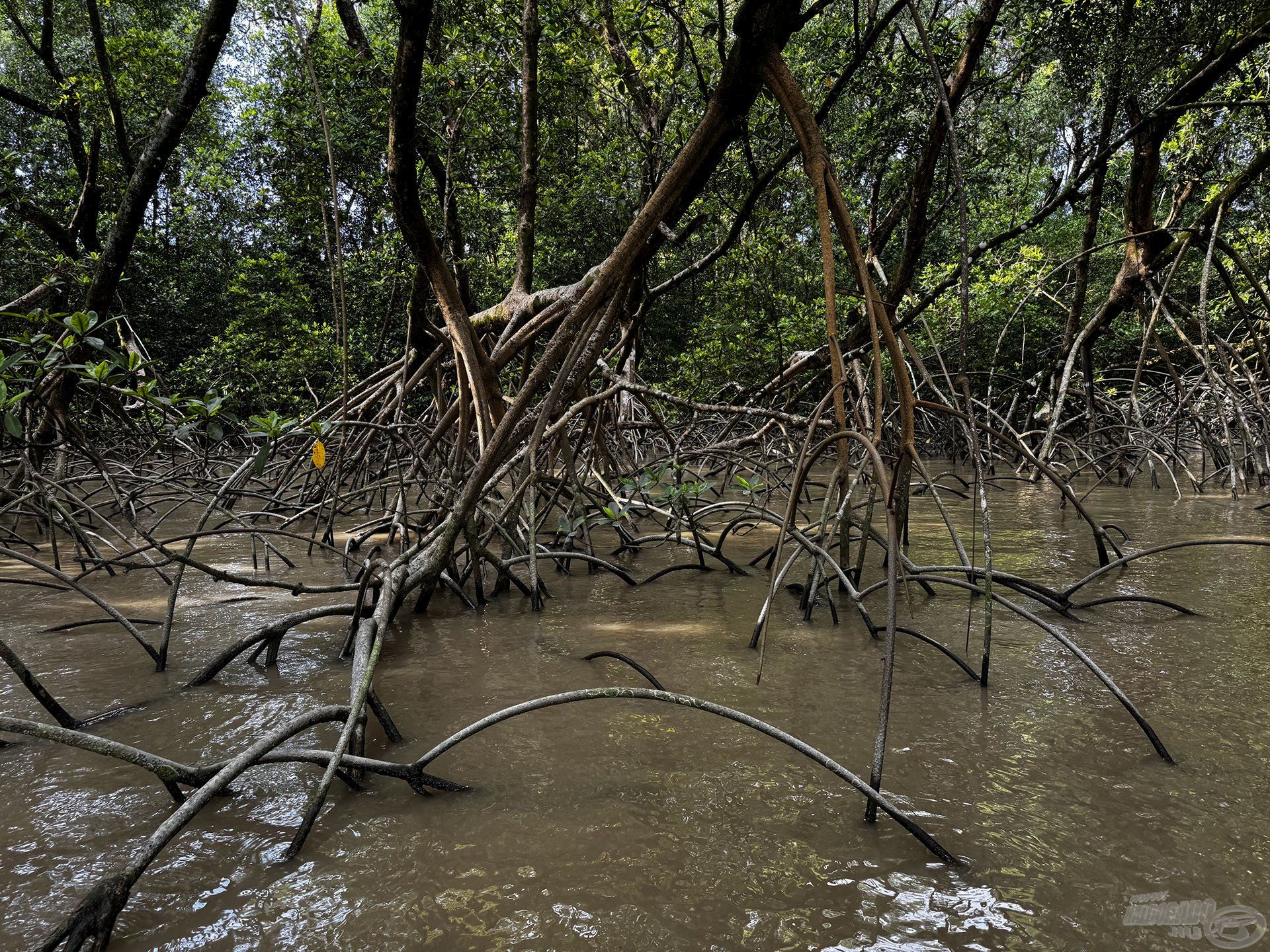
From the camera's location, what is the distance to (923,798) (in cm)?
115

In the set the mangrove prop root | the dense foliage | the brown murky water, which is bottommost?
the brown murky water

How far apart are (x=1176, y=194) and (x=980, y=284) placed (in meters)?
1.72

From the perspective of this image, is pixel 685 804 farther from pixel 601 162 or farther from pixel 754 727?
pixel 601 162

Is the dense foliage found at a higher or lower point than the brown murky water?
higher

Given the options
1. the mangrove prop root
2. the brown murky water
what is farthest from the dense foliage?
the brown murky water

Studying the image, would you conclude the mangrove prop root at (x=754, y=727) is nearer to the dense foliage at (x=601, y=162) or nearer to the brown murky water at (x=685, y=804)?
the brown murky water at (x=685, y=804)

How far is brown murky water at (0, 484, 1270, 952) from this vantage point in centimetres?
90

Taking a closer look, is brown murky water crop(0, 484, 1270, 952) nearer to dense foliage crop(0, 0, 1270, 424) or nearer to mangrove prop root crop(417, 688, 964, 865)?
mangrove prop root crop(417, 688, 964, 865)

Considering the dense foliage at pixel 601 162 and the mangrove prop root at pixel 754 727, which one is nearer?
the mangrove prop root at pixel 754 727

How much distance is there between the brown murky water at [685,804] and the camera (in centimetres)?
90

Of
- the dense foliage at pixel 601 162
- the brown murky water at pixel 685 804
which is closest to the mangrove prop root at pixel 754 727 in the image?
the brown murky water at pixel 685 804

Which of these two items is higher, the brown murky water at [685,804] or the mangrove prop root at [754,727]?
the mangrove prop root at [754,727]

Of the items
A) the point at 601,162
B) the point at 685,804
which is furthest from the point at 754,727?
the point at 601,162

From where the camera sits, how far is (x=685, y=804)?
1.16 metres
